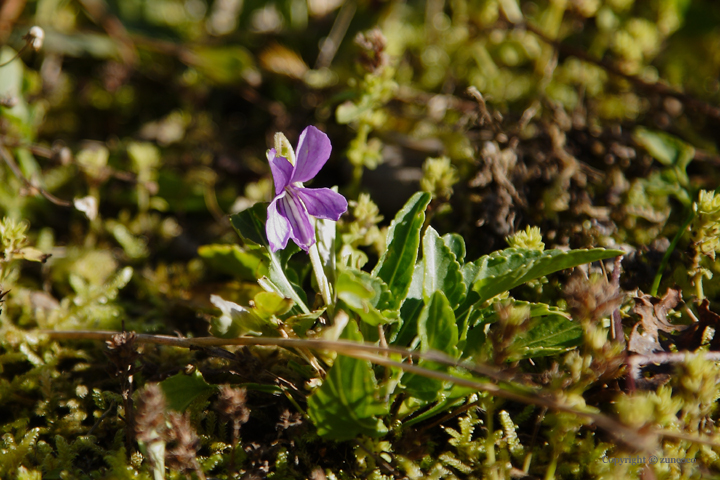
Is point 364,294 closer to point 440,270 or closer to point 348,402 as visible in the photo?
point 348,402

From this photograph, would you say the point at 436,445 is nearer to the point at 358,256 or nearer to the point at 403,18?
the point at 358,256

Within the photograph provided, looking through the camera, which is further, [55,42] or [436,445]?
[55,42]

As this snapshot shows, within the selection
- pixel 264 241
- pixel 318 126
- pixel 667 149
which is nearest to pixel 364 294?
pixel 264 241

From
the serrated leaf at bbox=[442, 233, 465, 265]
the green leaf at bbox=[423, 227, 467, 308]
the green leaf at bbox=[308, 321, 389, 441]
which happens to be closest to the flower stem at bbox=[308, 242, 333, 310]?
the green leaf at bbox=[308, 321, 389, 441]

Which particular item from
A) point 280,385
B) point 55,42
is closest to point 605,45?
point 280,385

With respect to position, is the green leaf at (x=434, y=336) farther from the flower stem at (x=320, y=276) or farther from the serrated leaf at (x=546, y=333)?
the flower stem at (x=320, y=276)
